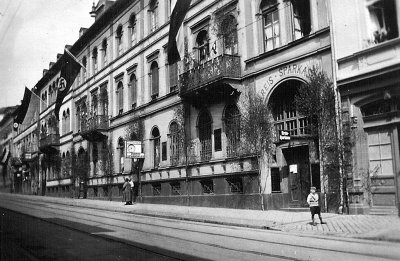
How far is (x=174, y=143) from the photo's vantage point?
26531mm

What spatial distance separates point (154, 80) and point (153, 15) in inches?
184

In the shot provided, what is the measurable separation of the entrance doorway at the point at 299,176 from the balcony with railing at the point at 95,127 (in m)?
21.2

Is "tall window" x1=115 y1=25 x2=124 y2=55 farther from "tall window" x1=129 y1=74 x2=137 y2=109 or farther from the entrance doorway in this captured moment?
the entrance doorway

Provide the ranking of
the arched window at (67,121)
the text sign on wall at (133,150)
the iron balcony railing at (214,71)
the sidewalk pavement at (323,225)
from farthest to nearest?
the arched window at (67,121) < the text sign on wall at (133,150) < the iron balcony railing at (214,71) < the sidewalk pavement at (323,225)

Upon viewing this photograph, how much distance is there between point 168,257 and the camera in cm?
859

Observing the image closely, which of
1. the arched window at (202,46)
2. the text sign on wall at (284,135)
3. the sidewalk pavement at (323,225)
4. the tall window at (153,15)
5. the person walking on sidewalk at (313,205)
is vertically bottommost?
the sidewalk pavement at (323,225)

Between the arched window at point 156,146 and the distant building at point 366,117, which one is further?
the arched window at point 156,146

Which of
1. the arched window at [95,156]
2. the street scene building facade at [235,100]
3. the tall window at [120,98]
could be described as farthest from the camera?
the arched window at [95,156]

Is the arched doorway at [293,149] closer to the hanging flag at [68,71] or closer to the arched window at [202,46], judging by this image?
the arched window at [202,46]

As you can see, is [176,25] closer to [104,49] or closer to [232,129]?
[232,129]

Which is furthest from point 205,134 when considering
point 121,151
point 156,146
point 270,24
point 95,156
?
point 95,156

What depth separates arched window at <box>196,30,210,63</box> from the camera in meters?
24.1

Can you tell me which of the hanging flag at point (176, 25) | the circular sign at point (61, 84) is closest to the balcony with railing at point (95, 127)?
the circular sign at point (61, 84)

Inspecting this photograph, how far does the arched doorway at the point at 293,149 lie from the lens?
1770 centimetres
